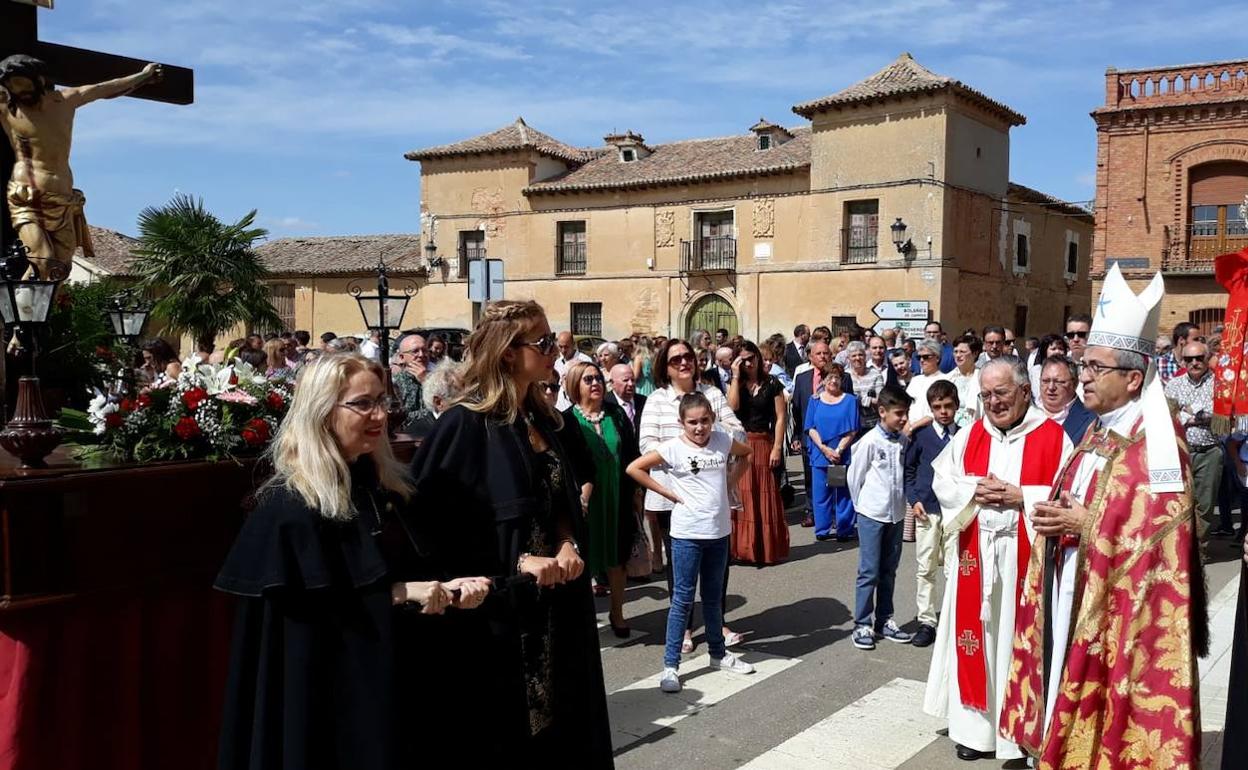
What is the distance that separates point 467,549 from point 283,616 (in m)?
0.73

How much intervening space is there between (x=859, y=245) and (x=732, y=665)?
23.5 meters

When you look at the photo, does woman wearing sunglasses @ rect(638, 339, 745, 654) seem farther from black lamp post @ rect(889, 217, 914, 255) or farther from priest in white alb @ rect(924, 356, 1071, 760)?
black lamp post @ rect(889, 217, 914, 255)

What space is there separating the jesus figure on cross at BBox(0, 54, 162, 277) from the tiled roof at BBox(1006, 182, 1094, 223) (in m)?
28.0

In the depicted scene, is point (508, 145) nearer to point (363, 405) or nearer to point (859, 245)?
point (859, 245)

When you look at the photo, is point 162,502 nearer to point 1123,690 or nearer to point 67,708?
point 67,708

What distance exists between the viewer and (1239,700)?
11.9ft

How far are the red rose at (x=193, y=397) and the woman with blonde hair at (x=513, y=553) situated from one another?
98 centimetres

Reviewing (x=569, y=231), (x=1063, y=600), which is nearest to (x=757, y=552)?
(x=1063, y=600)

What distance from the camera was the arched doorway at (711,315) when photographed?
30594 millimetres

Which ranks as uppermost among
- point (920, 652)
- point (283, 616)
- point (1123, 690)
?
point (283, 616)

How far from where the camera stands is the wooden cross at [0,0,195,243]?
5707 millimetres

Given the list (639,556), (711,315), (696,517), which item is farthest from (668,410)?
(711,315)

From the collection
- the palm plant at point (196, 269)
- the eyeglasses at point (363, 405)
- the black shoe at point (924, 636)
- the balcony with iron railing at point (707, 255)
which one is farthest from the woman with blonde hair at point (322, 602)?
the balcony with iron railing at point (707, 255)

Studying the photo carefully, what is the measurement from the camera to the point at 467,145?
33.6 meters
